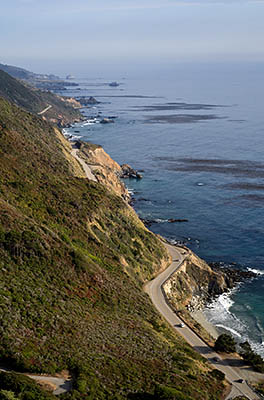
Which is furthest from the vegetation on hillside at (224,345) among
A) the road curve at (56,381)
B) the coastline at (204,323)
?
the road curve at (56,381)

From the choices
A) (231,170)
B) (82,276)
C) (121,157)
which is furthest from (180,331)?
(121,157)

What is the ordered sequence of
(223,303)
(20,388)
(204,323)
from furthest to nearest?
(223,303) < (204,323) < (20,388)

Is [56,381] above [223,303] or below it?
above

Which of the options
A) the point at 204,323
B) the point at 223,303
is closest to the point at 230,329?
the point at 204,323

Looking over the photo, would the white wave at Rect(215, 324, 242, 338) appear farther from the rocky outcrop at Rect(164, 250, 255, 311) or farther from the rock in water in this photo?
the rock in water

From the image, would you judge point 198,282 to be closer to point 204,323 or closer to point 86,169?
point 204,323

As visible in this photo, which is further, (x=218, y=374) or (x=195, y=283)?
Answer: (x=195, y=283)

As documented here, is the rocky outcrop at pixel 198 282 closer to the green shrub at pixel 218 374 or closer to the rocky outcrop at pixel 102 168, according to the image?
the green shrub at pixel 218 374

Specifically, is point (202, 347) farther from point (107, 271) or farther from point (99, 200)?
point (99, 200)
